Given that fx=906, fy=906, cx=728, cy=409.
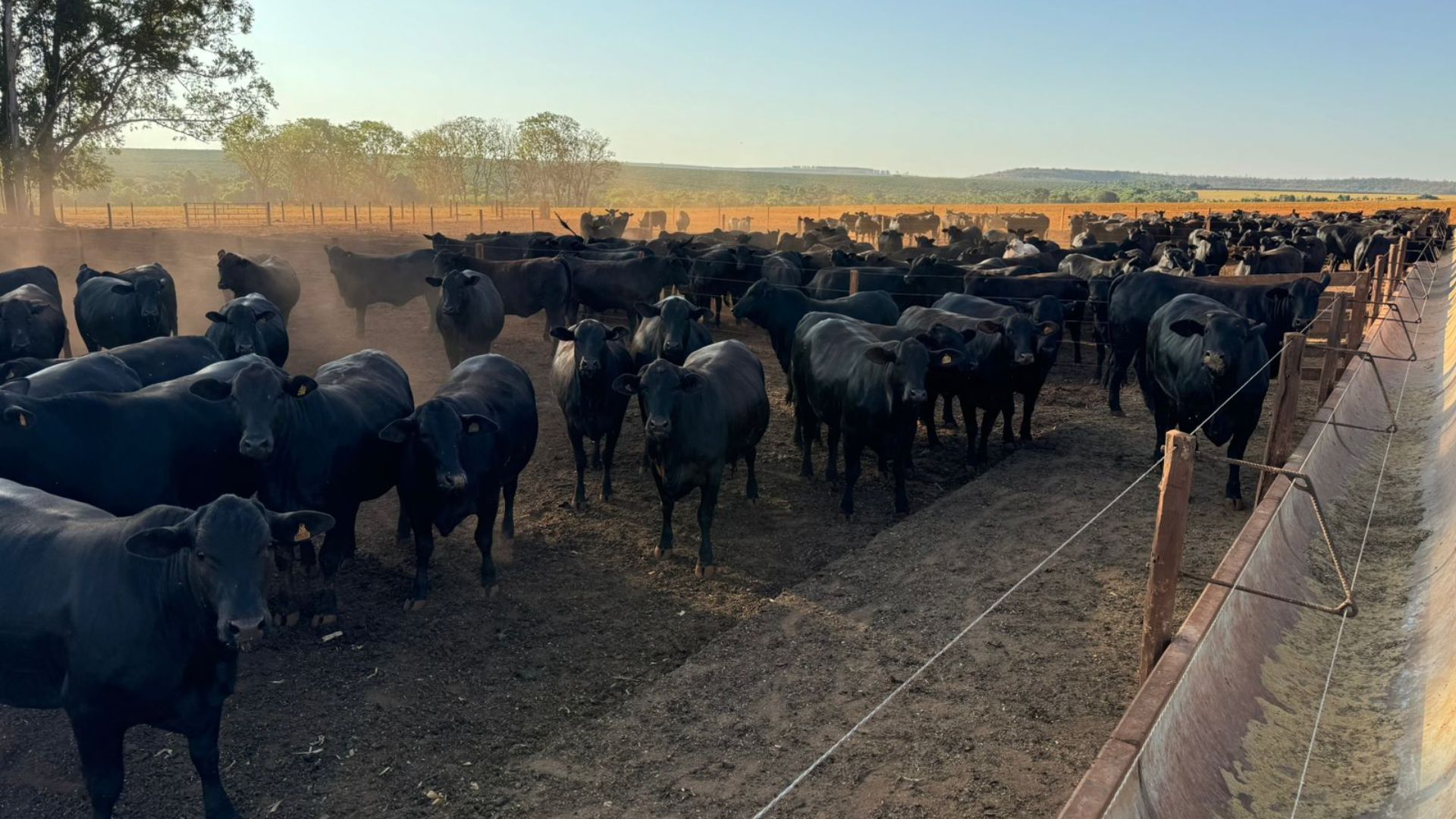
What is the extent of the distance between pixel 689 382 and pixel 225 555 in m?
3.96

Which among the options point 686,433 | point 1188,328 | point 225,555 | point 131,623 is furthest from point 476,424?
point 1188,328

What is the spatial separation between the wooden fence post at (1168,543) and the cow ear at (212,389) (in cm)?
586

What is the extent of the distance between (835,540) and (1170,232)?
86.9 feet

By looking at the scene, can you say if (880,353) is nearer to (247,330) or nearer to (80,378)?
(80,378)

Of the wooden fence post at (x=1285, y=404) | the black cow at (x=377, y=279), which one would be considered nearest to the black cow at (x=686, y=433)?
the wooden fence post at (x=1285, y=404)

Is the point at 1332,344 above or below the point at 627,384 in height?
above

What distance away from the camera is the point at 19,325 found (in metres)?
10.6

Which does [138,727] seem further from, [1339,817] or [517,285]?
[517,285]

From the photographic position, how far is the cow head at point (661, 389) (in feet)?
24.1

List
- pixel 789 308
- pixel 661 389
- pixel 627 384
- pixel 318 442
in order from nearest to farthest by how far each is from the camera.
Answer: pixel 318 442 < pixel 661 389 < pixel 627 384 < pixel 789 308

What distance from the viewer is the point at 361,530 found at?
8164 mm

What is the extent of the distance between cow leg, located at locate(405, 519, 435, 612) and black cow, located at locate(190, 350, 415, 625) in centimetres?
49

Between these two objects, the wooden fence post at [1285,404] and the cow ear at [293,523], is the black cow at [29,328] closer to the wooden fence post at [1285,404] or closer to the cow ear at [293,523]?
the cow ear at [293,523]

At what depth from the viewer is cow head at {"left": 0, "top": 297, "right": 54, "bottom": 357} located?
10.5 metres
